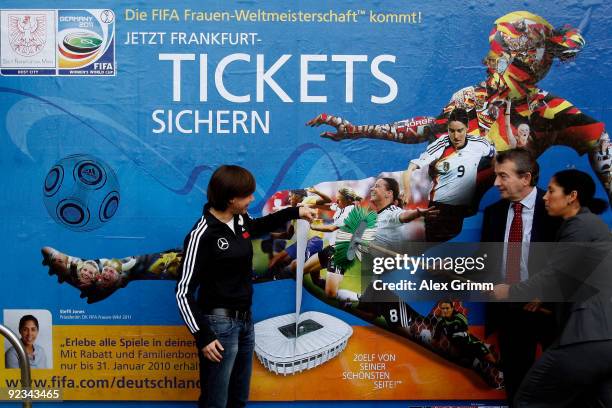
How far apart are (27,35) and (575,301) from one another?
132 inches

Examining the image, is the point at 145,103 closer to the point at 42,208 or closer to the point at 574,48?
the point at 42,208

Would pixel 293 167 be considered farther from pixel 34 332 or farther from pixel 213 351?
pixel 34 332

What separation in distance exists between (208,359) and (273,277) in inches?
31.3

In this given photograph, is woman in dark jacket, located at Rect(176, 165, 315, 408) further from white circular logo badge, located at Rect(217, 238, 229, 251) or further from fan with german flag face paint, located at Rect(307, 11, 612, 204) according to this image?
fan with german flag face paint, located at Rect(307, 11, 612, 204)

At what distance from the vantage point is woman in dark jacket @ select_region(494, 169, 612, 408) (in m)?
3.11

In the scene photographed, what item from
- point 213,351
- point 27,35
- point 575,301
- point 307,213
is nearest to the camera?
point 213,351

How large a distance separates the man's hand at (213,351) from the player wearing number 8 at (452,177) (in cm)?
142

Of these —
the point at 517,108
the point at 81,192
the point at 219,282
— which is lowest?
the point at 219,282

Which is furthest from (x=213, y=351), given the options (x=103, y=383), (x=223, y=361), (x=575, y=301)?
(x=575, y=301)

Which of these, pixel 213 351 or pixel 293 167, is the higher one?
pixel 293 167

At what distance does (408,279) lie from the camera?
3.80 meters

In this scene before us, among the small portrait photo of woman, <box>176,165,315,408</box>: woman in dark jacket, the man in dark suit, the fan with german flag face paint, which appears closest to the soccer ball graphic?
the small portrait photo of woman

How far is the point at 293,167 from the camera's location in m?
3.75

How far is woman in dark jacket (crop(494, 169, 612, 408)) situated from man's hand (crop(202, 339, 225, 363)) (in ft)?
5.00
